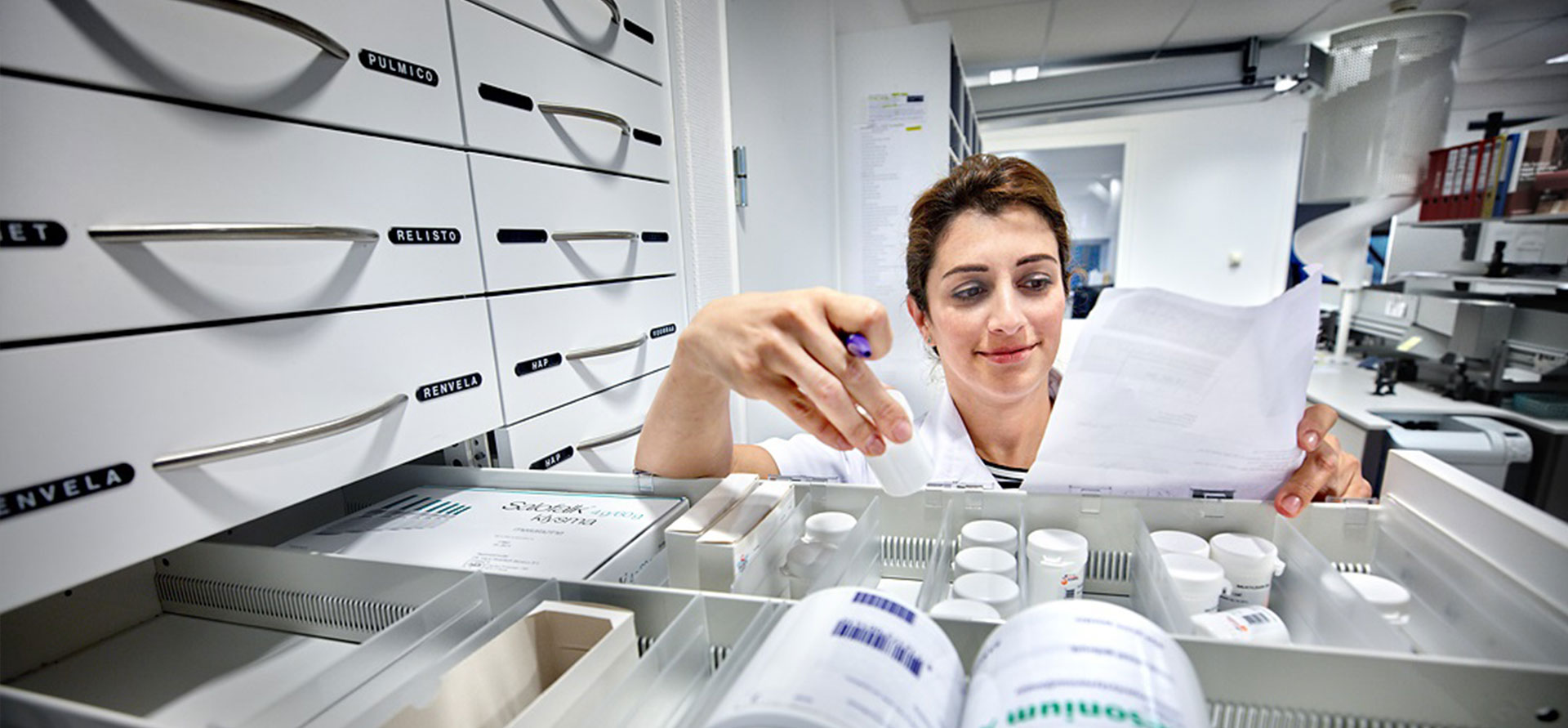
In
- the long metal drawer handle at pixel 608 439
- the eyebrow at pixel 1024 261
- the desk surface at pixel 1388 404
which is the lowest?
Answer: the desk surface at pixel 1388 404

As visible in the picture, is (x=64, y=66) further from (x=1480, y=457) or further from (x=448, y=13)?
(x=1480, y=457)

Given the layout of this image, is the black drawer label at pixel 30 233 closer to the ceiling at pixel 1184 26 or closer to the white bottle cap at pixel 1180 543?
the white bottle cap at pixel 1180 543

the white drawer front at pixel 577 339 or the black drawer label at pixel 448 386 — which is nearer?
the black drawer label at pixel 448 386

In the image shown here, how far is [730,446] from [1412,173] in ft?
11.0

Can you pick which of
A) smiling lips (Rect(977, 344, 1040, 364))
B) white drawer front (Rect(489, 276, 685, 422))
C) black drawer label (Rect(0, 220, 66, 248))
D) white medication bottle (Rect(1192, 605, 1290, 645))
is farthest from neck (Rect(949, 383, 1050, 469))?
black drawer label (Rect(0, 220, 66, 248))

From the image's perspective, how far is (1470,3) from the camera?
2.89 metres

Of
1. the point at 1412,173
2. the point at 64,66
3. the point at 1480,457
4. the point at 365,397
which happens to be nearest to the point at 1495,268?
the point at 1412,173

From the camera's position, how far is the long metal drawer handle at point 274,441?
51 cm

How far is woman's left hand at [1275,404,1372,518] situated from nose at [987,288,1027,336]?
41 cm

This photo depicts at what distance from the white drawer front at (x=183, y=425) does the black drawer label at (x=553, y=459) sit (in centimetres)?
20

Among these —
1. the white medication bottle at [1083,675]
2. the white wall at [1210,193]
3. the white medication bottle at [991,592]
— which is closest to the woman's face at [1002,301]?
the white medication bottle at [991,592]

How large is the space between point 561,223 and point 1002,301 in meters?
0.74

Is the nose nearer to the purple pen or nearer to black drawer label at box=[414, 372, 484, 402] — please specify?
the purple pen

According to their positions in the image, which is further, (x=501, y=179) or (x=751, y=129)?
(x=751, y=129)
